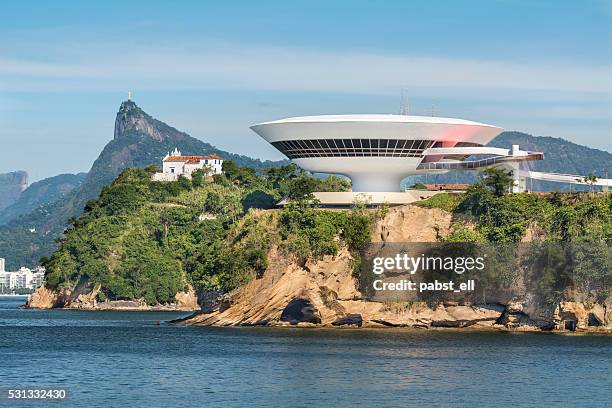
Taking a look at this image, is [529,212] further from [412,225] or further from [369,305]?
[369,305]

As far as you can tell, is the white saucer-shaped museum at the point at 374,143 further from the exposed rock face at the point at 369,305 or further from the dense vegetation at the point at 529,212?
the exposed rock face at the point at 369,305

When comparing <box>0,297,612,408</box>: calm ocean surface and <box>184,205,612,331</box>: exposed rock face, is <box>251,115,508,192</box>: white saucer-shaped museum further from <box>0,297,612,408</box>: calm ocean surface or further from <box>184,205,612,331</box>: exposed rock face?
<box>0,297,612,408</box>: calm ocean surface

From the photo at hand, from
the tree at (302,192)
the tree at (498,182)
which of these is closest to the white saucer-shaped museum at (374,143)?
the tree at (302,192)

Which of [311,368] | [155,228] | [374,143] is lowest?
[311,368]

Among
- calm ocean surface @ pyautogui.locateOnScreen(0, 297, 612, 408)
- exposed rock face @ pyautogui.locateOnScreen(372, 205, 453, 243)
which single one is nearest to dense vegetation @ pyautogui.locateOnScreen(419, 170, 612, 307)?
exposed rock face @ pyautogui.locateOnScreen(372, 205, 453, 243)

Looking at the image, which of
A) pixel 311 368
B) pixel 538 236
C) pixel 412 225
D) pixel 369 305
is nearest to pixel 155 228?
pixel 412 225

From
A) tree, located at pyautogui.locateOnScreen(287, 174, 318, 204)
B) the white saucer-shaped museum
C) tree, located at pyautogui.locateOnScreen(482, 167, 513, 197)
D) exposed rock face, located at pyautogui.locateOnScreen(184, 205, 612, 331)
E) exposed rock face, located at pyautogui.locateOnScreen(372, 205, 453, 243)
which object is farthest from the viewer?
tree, located at pyautogui.locateOnScreen(287, 174, 318, 204)
